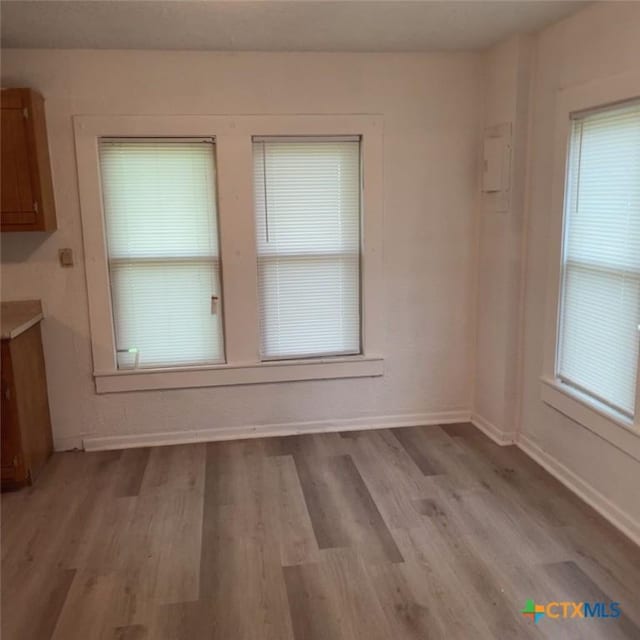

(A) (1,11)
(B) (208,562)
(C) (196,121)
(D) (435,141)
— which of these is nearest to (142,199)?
(C) (196,121)

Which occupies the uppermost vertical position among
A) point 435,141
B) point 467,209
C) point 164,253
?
point 435,141

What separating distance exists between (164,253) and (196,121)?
0.80m

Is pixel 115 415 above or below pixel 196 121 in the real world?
below

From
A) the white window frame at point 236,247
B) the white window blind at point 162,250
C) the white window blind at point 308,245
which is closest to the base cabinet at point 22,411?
the white window frame at point 236,247

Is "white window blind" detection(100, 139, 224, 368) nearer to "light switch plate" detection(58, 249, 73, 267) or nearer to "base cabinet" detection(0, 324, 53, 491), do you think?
"light switch plate" detection(58, 249, 73, 267)

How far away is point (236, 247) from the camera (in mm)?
3584

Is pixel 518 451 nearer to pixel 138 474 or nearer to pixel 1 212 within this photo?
pixel 138 474

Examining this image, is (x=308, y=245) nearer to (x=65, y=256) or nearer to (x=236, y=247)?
(x=236, y=247)

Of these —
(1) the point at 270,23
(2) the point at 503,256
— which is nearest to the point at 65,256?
(1) the point at 270,23

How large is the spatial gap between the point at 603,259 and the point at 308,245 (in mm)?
1704

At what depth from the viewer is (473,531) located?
2682 millimetres

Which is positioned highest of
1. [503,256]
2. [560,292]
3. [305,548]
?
[503,256]

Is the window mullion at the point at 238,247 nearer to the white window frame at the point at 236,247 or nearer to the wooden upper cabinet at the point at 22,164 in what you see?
the white window frame at the point at 236,247

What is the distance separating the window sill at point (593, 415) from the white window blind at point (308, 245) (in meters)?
1.26
